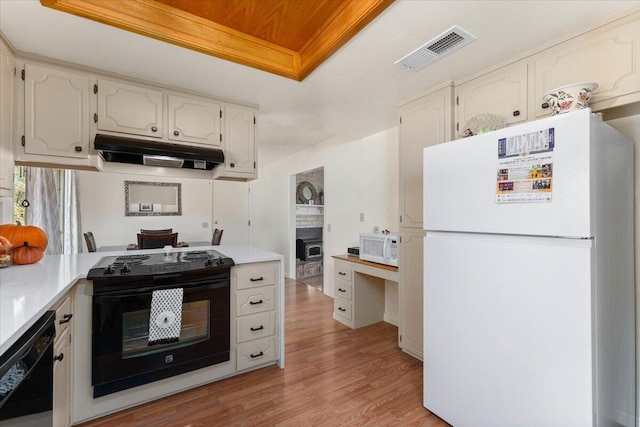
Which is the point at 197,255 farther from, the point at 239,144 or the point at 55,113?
the point at 55,113

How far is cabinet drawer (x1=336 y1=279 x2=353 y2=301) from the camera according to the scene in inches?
123

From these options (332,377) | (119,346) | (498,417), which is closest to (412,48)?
(498,417)

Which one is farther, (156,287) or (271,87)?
(271,87)

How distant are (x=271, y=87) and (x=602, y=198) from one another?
2099 millimetres

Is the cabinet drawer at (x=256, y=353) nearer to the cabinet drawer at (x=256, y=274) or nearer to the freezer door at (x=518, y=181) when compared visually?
the cabinet drawer at (x=256, y=274)

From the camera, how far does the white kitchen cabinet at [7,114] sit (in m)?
1.59

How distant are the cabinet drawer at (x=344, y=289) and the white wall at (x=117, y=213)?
A: 322 cm

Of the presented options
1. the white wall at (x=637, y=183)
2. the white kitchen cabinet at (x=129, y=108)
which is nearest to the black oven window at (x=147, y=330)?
the white kitchen cabinet at (x=129, y=108)

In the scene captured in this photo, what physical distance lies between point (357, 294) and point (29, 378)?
255 cm

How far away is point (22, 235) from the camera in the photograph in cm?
178

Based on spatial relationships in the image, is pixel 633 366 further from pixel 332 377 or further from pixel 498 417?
pixel 332 377

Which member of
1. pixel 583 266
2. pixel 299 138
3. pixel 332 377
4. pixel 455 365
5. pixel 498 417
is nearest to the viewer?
Answer: pixel 583 266

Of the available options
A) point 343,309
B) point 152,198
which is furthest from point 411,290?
point 152,198

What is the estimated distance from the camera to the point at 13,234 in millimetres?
1752
